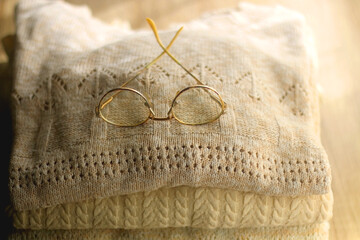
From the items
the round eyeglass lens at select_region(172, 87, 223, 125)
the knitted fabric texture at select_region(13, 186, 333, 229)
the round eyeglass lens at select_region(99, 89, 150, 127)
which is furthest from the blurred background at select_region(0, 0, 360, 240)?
the round eyeglass lens at select_region(172, 87, 223, 125)

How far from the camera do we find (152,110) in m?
0.74

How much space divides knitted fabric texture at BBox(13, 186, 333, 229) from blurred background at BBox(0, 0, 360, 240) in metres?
0.11

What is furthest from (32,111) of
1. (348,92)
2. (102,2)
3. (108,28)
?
(348,92)

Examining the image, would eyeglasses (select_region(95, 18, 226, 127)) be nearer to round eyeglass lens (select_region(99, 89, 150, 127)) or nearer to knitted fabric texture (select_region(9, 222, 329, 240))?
round eyeglass lens (select_region(99, 89, 150, 127))

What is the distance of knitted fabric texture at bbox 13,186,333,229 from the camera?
73cm

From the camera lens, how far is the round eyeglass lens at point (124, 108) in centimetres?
74

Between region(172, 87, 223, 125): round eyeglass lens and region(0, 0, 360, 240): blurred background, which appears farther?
region(0, 0, 360, 240): blurred background

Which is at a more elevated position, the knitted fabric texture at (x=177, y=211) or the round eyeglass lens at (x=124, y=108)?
the round eyeglass lens at (x=124, y=108)

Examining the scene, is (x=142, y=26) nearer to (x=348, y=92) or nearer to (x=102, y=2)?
(x=102, y=2)

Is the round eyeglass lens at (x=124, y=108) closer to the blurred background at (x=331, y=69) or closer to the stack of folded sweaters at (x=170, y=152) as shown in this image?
the stack of folded sweaters at (x=170, y=152)

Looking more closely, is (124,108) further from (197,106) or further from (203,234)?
(203,234)

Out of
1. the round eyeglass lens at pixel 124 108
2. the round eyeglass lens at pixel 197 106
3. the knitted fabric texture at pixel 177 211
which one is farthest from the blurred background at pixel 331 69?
the round eyeglass lens at pixel 197 106

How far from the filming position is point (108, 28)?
1078mm

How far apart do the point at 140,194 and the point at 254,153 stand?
0.23 metres
